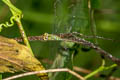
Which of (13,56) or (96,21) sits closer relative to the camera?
(13,56)

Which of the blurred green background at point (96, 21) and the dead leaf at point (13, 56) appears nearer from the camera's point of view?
the dead leaf at point (13, 56)

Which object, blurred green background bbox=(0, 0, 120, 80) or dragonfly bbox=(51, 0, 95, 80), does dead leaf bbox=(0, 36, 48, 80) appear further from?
blurred green background bbox=(0, 0, 120, 80)

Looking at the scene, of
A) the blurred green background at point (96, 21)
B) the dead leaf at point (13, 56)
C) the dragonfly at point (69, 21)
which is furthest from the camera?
the blurred green background at point (96, 21)

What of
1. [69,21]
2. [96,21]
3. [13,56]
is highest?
[96,21]

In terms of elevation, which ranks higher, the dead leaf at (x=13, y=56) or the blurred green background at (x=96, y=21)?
the blurred green background at (x=96, y=21)

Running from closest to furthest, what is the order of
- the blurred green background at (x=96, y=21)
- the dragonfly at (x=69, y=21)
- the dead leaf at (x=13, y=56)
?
the dead leaf at (x=13, y=56) → the dragonfly at (x=69, y=21) → the blurred green background at (x=96, y=21)

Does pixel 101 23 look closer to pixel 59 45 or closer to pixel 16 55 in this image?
pixel 59 45

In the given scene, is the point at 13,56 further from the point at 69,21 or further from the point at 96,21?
the point at 96,21

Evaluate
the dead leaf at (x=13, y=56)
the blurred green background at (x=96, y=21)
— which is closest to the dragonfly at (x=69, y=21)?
the dead leaf at (x=13, y=56)

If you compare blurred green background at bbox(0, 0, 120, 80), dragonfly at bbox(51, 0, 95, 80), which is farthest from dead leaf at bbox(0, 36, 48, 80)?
blurred green background at bbox(0, 0, 120, 80)

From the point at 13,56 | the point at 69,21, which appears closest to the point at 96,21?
the point at 69,21

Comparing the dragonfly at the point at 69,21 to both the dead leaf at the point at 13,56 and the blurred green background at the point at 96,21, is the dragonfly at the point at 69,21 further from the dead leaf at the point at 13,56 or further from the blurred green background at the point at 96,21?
the blurred green background at the point at 96,21
